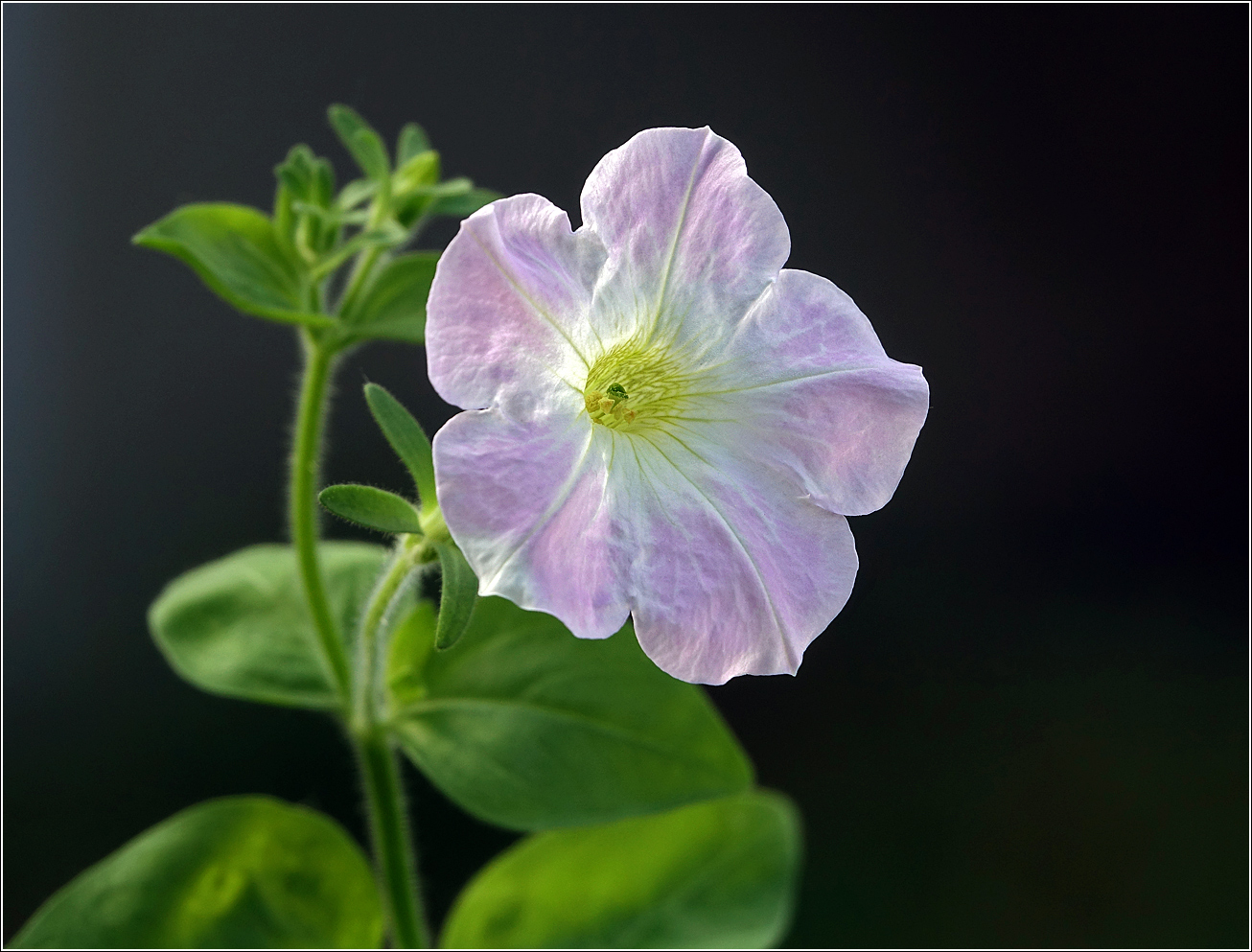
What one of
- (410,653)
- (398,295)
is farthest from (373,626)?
(398,295)

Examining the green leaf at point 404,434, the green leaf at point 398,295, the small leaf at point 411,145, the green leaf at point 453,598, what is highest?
the small leaf at point 411,145

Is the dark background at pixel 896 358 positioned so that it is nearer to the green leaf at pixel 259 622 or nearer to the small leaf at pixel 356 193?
the green leaf at pixel 259 622

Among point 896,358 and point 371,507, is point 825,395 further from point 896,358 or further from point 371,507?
point 896,358

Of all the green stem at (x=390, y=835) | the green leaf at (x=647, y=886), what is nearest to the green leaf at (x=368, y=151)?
the green stem at (x=390, y=835)

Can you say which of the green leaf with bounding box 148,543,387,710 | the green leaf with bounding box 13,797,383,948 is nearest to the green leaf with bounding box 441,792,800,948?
the green leaf with bounding box 13,797,383,948

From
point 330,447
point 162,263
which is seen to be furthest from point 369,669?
point 162,263

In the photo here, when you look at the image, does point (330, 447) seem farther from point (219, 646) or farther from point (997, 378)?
point (997, 378)
